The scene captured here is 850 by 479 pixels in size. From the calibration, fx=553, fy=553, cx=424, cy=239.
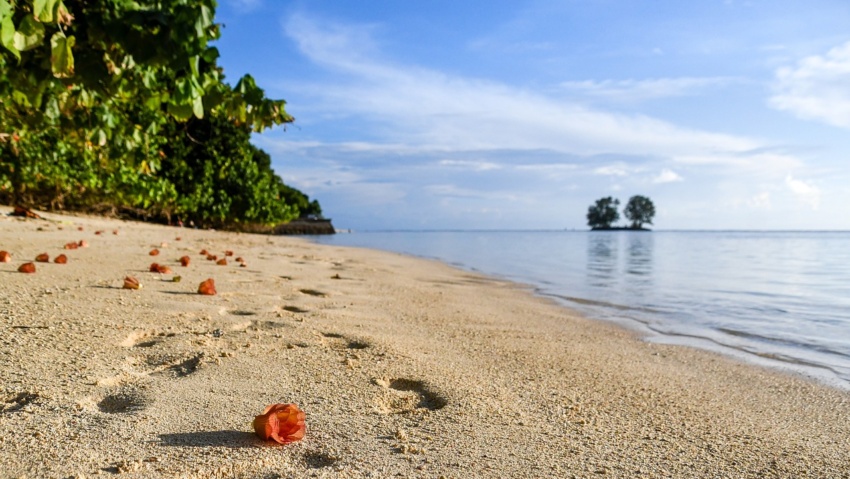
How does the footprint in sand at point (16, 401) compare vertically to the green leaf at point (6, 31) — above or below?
below

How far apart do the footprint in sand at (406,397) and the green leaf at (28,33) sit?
5.70 feet

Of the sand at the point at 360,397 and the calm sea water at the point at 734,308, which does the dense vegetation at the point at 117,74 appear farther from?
the calm sea water at the point at 734,308

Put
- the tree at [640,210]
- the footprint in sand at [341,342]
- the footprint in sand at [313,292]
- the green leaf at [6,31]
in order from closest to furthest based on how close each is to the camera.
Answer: the green leaf at [6,31] < the footprint in sand at [341,342] < the footprint in sand at [313,292] < the tree at [640,210]

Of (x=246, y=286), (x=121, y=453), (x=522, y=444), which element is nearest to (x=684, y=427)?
(x=522, y=444)

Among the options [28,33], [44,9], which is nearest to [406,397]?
[44,9]

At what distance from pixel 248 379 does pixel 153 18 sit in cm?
136

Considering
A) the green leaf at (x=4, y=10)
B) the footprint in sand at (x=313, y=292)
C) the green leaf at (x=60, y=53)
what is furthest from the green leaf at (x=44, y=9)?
the footprint in sand at (x=313, y=292)

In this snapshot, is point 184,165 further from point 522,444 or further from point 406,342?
point 522,444

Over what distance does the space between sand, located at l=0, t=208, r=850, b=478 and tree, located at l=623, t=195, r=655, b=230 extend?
99792 mm

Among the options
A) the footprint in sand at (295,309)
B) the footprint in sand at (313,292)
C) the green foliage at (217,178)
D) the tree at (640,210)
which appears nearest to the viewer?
the footprint in sand at (295,309)

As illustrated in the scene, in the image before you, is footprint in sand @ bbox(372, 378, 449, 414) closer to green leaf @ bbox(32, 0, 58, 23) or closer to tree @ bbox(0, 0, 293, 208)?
tree @ bbox(0, 0, 293, 208)

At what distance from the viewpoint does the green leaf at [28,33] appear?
1914 mm

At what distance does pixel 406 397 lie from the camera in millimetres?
2043

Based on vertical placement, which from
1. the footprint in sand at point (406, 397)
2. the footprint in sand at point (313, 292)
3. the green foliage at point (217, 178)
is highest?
the green foliage at point (217, 178)
